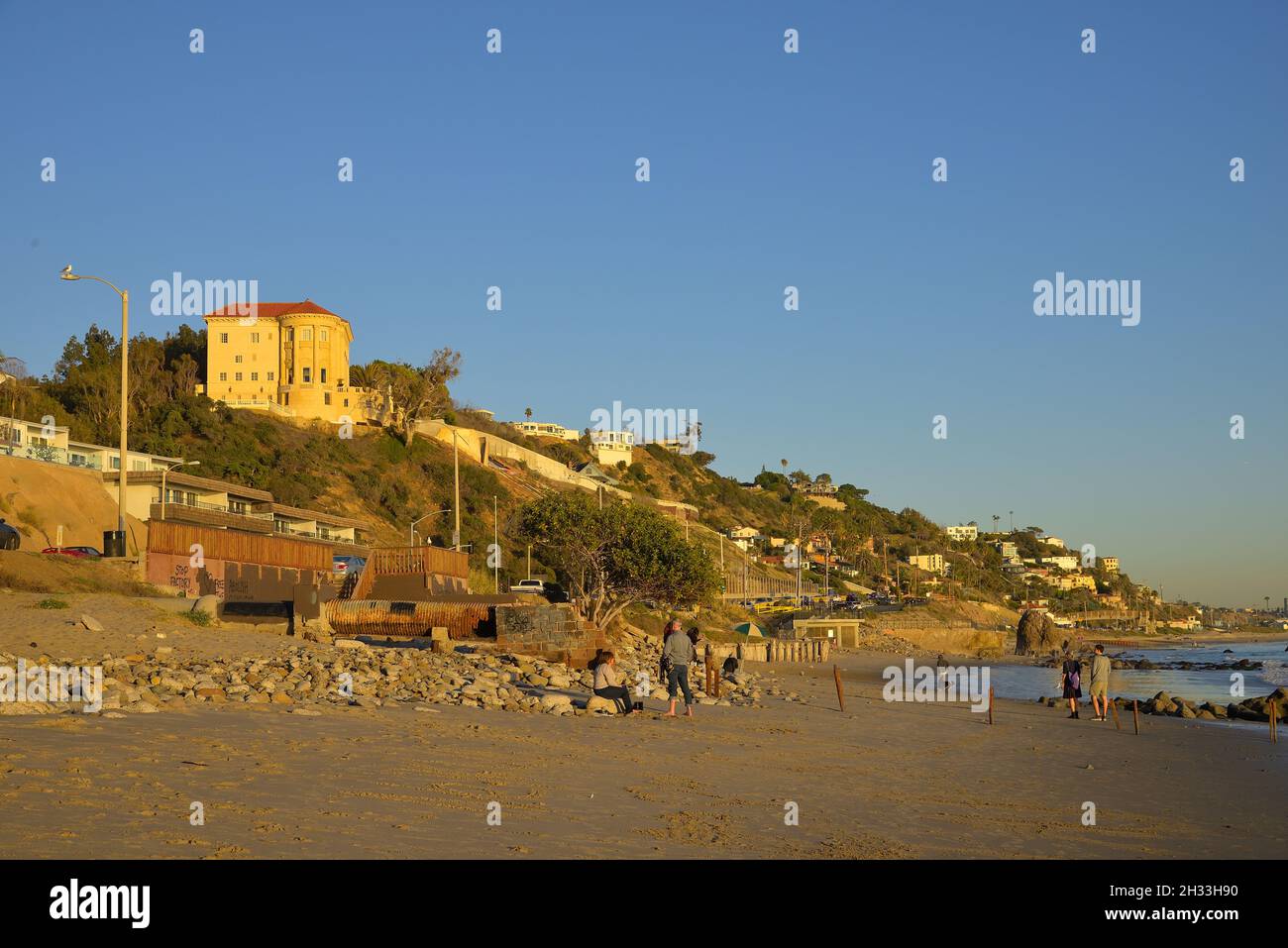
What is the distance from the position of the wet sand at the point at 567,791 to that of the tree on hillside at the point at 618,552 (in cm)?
3244

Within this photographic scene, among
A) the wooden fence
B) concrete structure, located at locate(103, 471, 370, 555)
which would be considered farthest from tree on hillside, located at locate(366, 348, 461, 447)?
the wooden fence

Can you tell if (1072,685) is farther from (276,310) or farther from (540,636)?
(276,310)

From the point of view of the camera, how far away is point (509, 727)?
1612cm

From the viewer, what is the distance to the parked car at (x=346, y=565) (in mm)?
48556

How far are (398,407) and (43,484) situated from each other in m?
63.6

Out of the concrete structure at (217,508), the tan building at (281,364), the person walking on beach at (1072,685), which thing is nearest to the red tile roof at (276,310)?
the tan building at (281,364)

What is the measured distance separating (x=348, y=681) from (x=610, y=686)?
470cm

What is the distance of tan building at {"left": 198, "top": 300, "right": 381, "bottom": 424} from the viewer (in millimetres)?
113875

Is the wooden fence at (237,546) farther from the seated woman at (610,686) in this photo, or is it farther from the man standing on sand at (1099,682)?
the man standing on sand at (1099,682)

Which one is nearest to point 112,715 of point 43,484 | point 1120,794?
point 1120,794

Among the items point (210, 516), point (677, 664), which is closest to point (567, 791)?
point (677, 664)

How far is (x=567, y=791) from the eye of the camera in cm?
1139

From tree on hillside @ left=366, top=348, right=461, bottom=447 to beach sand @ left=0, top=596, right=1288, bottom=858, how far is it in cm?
9665
